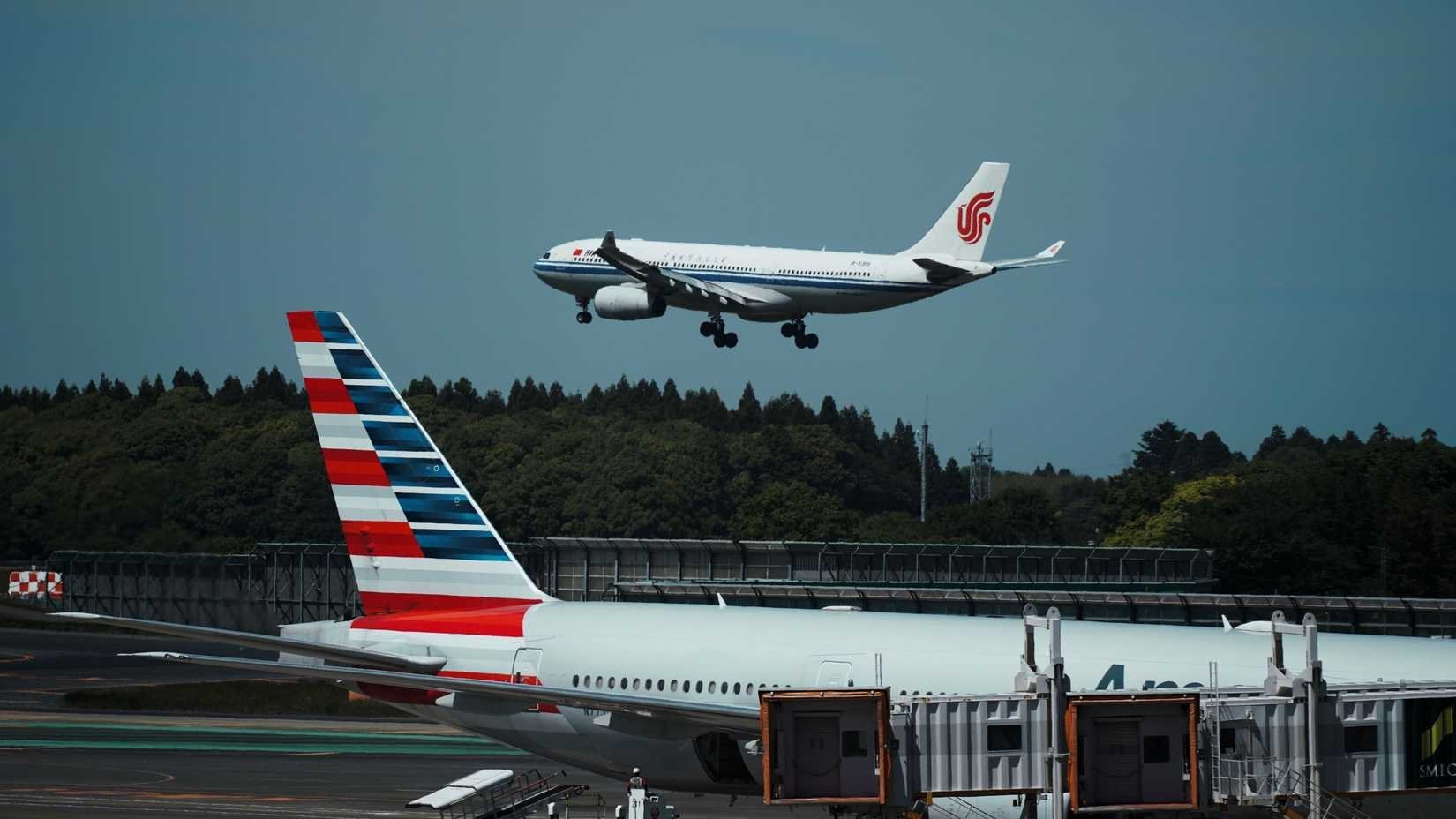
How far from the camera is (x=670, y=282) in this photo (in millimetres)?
87625

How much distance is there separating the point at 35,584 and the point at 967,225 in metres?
47.5

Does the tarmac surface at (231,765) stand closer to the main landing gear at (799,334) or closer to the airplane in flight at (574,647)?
the airplane in flight at (574,647)

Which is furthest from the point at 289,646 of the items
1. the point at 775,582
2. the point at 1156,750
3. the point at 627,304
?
the point at 627,304

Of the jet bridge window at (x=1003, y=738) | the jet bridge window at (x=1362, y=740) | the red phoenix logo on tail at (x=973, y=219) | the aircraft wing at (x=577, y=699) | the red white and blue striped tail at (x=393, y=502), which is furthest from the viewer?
the red phoenix logo on tail at (x=973, y=219)

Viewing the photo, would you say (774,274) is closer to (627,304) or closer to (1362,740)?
(627,304)

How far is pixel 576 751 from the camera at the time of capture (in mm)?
30984

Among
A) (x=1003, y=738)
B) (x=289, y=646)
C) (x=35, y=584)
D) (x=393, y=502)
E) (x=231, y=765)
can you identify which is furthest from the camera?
(x=35, y=584)

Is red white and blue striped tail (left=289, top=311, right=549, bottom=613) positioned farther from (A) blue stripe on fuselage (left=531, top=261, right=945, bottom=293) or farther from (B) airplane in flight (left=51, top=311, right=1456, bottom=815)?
(A) blue stripe on fuselage (left=531, top=261, right=945, bottom=293)

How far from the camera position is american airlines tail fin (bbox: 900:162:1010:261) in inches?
3546

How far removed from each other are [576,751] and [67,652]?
65.2 meters

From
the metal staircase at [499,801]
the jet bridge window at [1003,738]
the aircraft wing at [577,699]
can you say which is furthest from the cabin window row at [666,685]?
the jet bridge window at [1003,738]

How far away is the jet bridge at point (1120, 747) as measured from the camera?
22.0 m

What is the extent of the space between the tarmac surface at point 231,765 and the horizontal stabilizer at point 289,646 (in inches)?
212

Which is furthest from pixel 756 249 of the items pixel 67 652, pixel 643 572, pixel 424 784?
pixel 424 784
